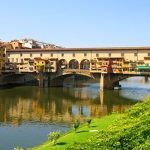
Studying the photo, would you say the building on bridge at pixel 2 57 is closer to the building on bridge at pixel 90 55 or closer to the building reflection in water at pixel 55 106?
the building on bridge at pixel 90 55

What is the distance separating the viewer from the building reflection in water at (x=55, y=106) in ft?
139

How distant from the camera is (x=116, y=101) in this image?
2287 inches

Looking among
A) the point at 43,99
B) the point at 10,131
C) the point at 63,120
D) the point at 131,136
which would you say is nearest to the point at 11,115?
the point at 63,120

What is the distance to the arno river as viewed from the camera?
31791mm

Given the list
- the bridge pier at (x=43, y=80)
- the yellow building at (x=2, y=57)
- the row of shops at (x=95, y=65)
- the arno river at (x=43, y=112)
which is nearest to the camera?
the arno river at (x=43, y=112)

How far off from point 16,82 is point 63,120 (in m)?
54.3

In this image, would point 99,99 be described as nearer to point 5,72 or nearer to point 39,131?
point 39,131

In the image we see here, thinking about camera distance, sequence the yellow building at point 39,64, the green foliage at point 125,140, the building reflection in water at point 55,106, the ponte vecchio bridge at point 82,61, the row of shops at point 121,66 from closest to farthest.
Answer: the green foliage at point 125,140, the building reflection in water at point 55,106, the row of shops at point 121,66, the ponte vecchio bridge at point 82,61, the yellow building at point 39,64

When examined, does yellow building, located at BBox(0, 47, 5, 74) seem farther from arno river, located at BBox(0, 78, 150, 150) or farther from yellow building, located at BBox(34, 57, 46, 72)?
arno river, located at BBox(0, 78, 150, 150)

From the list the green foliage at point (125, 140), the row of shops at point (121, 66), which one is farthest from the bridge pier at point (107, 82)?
the green foliage at point (125, 140)

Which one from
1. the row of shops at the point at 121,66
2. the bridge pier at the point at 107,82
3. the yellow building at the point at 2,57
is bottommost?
the bridge pier at the point at 107,82

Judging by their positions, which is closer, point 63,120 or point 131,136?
point 131,136

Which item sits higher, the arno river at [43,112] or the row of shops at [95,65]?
the row of shops at [95,65]

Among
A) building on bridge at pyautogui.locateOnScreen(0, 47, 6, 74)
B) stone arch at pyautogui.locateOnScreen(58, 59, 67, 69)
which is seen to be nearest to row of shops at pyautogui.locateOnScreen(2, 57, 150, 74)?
stone arch at pyautogui.locateOnScreen(58, 59, 67, 69)
